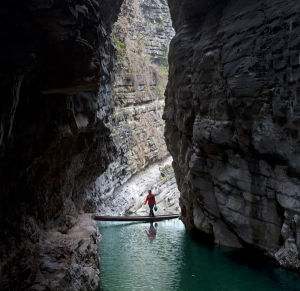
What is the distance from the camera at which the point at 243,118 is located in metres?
12.2

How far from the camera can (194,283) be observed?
11.1 meters

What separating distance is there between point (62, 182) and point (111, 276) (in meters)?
3.62

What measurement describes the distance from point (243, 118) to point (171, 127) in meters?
7.17

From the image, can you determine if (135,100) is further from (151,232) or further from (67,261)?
(67,261)

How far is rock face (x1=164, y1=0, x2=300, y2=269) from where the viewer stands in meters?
10.8

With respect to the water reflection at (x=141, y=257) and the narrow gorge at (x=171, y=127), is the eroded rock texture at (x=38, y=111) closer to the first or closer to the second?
the narrow gorge at (x=171, y=127)

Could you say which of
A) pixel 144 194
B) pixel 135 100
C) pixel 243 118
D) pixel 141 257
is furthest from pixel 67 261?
pixel 135 100

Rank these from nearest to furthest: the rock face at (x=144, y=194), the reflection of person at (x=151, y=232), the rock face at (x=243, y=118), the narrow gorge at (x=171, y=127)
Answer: the narrow gorge at (x=171, y=127), the rock face at (x=243, y=118), the reflection of person at (x=151, y=232), the rock face at (x=144, y=194)

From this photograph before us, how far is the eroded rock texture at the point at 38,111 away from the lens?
5719 millimetres

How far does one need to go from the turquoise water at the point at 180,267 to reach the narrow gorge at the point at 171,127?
0.60 meters

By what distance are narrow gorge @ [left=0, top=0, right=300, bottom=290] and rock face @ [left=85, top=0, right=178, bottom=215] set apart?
3.89 meters

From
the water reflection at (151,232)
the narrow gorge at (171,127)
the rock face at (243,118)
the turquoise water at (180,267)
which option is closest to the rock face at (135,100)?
the water reflection at (151,232)

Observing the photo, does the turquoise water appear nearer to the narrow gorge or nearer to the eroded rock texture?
the narrow gorge

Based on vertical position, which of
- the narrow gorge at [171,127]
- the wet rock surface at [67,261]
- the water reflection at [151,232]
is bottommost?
the water reflection at [151,232]
